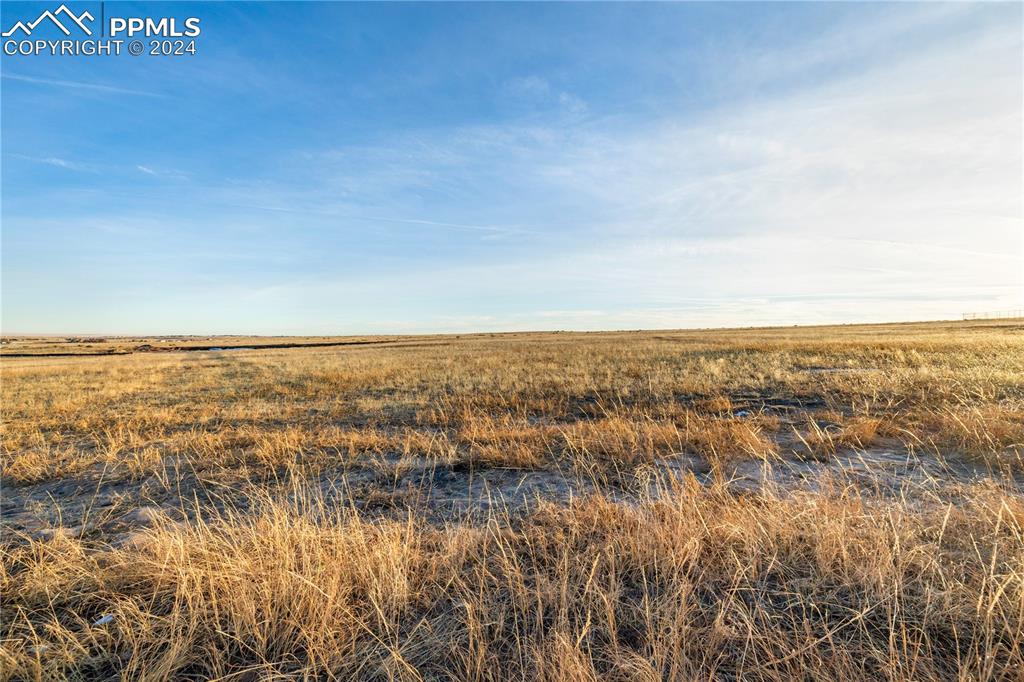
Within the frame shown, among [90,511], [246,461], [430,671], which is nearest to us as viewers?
[430,671]

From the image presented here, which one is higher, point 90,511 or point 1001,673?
point 1001,673

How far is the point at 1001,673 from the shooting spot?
199 cm

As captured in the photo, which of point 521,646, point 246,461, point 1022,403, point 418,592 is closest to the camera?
point 521,646

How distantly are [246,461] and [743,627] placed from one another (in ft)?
22.6

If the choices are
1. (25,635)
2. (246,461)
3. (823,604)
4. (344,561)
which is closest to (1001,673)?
(823,604)

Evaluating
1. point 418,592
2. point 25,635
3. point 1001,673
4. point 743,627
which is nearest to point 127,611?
point 25,635

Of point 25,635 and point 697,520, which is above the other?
point 697,520

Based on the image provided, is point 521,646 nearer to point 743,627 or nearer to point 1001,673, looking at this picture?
point 743,627

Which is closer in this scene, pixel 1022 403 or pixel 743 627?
pixel 743 627

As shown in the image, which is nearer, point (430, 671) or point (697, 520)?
point (430, 671)

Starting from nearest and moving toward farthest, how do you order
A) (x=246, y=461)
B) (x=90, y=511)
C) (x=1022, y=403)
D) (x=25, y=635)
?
1. (x=25, y=635)
2. (x=90, y=511)
3. (x=246, y=461)
4. (x=1022, y=403)

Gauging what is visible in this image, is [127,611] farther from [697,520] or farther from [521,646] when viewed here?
[697,520]

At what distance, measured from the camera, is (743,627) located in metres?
2.41

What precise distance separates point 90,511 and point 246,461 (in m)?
2.05
